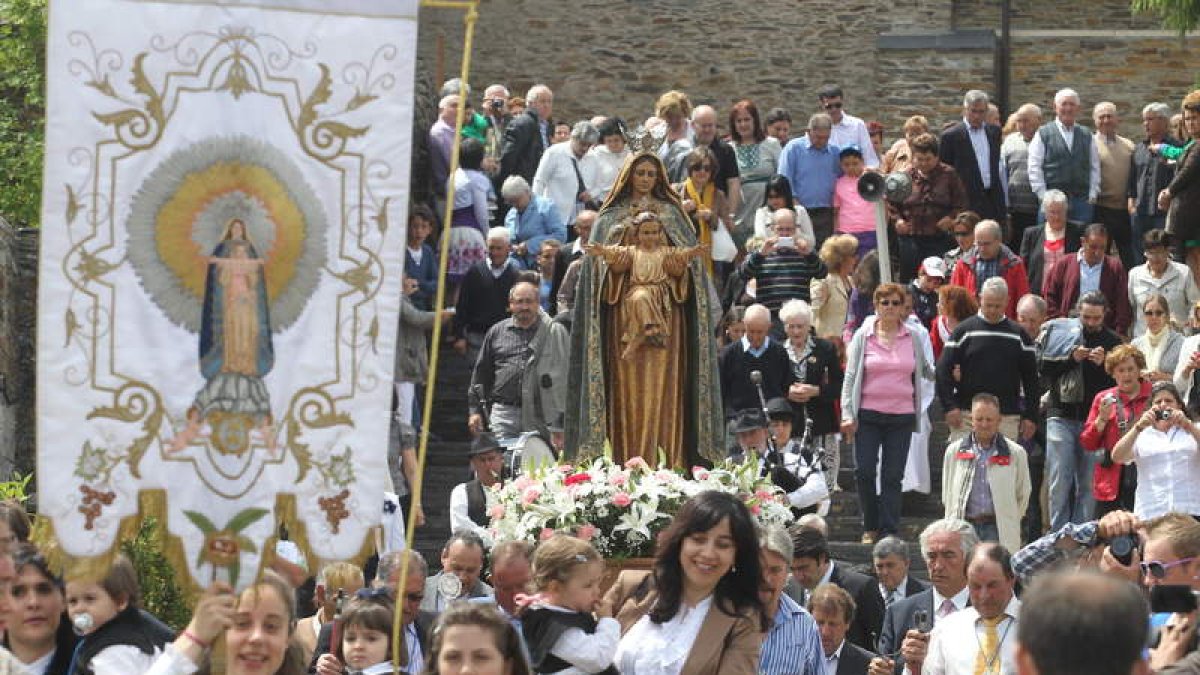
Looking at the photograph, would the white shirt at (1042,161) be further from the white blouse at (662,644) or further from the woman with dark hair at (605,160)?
the white blouse at (662,644)

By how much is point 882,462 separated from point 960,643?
7.23 m

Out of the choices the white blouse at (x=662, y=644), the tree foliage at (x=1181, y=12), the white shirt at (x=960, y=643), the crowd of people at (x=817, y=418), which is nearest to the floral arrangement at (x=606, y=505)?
the crowd of people at (x=817, y=418)

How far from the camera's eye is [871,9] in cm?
3419

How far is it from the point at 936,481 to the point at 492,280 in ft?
13.2

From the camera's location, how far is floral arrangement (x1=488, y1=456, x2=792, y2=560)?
12.8m

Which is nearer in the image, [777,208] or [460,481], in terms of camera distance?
[460,481]

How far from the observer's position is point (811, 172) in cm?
2322

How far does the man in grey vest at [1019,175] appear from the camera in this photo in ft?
77.2

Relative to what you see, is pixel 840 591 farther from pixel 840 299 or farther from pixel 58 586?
pixel 840 299

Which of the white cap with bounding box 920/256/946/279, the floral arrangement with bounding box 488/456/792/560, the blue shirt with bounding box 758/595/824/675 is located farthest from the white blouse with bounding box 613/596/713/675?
the white cap with bounding box 920/256/946/279

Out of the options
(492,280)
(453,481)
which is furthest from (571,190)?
(453,481)

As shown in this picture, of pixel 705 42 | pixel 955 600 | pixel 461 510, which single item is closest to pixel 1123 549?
pixel 955 600

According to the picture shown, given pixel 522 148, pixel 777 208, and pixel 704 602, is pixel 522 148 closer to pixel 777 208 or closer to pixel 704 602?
pixel 777 208

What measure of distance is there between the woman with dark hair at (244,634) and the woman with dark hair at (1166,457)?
28.8ft
